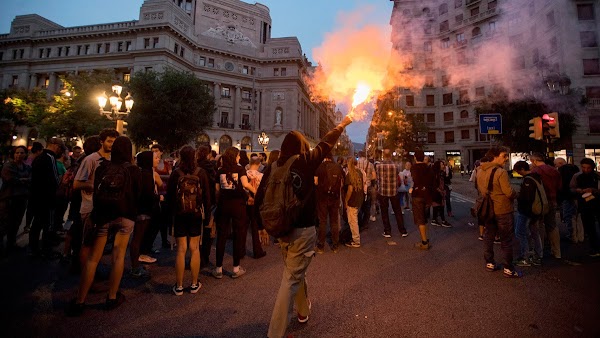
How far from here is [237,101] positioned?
156ft

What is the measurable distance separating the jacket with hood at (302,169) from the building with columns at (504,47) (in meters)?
18.0

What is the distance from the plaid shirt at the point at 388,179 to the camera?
6617 millimetres

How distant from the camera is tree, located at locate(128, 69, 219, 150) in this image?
90.1 feet

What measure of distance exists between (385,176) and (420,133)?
35227mm

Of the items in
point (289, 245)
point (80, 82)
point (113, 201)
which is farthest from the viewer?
point (80, 82)

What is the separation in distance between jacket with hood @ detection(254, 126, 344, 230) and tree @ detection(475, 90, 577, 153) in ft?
72.6

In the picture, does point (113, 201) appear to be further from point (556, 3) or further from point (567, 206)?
point (556, 3)

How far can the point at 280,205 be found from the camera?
2.39 m

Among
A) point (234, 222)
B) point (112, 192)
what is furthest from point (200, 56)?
point (112, 192)

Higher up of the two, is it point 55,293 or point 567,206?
point 567,206

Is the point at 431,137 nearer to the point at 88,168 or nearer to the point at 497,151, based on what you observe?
the point at 497,151

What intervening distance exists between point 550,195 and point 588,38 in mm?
34418

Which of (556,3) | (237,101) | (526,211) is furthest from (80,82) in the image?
(556,3)

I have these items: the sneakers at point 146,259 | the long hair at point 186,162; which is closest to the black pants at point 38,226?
the sneakers at point 146,259
